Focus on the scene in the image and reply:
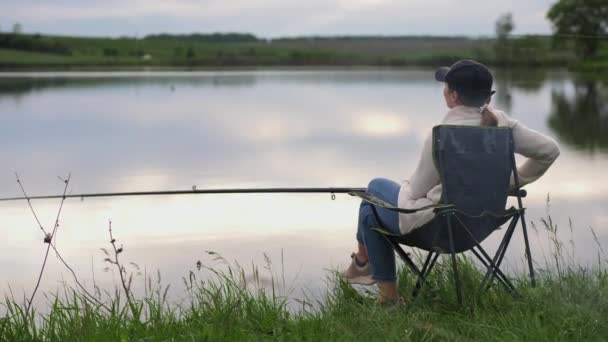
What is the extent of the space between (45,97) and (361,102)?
1012cm

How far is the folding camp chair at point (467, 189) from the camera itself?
3.84m

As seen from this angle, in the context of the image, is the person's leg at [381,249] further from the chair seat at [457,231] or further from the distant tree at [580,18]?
the distant tree at [580,18]

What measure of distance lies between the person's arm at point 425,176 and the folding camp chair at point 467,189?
65 mm

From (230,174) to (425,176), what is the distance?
25.9ft

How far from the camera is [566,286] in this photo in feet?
13.3

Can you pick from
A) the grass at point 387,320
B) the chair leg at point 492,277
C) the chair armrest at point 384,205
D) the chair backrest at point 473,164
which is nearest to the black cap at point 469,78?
the chair backrest at point 473,164

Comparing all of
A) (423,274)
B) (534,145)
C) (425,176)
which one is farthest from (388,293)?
(534,145)

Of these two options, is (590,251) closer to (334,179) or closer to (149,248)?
(149,248)

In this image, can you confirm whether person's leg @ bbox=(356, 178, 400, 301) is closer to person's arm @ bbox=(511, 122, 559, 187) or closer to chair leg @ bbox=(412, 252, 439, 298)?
chair leg @ bbox=(412, 252, 439, 298)

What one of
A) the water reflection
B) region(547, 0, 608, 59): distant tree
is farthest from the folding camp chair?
region(547, 0, 608, 59): distant tree

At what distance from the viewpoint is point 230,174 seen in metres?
11.7

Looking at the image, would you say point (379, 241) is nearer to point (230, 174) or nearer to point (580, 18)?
point (230, 174)

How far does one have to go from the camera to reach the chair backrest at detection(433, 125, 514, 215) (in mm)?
3840

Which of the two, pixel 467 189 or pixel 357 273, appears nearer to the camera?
pixel 467 189
